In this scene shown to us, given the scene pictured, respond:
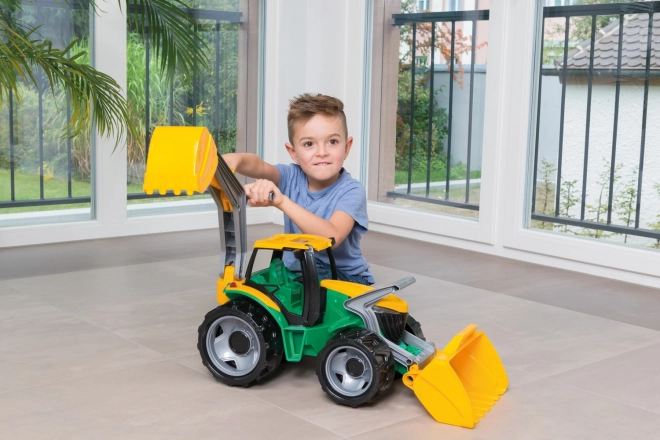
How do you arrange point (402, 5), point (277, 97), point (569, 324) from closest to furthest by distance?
point (569, 324) < point (402, 5) < point (277, 97)

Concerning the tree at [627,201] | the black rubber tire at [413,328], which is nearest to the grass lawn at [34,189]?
the black rubber tire at [413,328]

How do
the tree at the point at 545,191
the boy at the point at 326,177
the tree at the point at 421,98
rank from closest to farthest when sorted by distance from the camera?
the boy at the point at 326,177 < the tree at the point at 545,191 < the tree at the point at 421,98

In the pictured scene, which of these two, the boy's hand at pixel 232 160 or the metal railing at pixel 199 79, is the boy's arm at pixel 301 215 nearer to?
the boy's hand at pixel 232 160

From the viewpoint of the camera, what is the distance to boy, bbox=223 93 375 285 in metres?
1.87

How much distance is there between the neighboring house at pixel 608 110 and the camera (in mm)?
2809

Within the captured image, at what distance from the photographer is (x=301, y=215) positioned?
173cm

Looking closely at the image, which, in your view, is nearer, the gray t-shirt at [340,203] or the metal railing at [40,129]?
the gray t-shirt at [340,203]

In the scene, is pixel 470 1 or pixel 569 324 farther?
pixel 470 1

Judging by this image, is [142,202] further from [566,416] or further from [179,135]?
[566,416]

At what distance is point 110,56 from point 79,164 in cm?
48

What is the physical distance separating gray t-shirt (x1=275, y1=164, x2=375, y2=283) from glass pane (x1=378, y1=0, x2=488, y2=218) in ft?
4.90

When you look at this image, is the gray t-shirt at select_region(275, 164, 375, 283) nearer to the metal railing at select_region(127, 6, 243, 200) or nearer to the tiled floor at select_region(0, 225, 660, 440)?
the tiled floor at select_region(0, 225, 660, 440)

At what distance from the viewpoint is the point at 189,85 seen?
3.61 metres

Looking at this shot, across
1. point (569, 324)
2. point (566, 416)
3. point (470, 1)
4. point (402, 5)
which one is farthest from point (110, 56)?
point (566, 416)
